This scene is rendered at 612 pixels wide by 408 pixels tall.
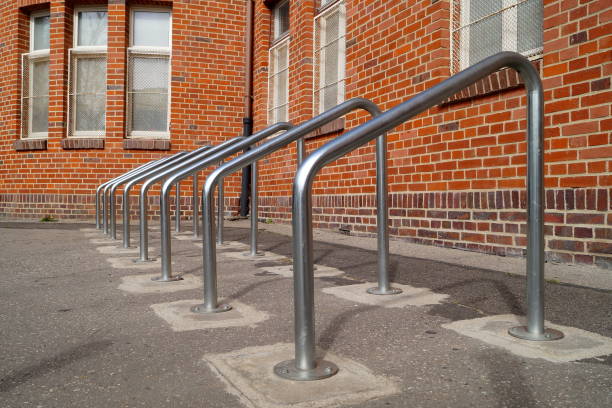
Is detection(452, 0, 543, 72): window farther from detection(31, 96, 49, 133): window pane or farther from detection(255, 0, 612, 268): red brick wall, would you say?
detection(31, 96, 49, 133): window pane

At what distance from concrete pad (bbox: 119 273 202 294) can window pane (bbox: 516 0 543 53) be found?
2.81m

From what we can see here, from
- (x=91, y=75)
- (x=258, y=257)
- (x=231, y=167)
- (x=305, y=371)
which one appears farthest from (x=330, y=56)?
(x=305, y=371)

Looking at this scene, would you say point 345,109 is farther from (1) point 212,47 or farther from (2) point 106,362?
(1) point 212,47

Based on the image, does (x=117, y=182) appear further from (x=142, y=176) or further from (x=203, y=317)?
(x=203, y=317)

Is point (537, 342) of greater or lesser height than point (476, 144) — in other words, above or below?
below

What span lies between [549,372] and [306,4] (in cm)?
619

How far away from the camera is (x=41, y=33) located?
9.09m

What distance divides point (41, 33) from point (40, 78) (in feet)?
2.56

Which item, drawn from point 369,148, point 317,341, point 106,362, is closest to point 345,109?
point 317,341

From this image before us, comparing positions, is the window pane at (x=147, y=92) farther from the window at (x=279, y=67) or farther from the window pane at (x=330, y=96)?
the window pane at (x=330, y=96)

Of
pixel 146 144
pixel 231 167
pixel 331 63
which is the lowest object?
pixel 231 167

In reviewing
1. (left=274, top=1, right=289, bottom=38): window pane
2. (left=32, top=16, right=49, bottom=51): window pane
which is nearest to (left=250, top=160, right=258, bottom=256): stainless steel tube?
(left=274, top=1, right=289, bottom=38): window pane

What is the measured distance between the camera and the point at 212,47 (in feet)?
28.7

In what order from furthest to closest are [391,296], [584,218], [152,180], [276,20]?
1. [276,20]
2. [152,180]
3. [584,218]
4. [391,296]
